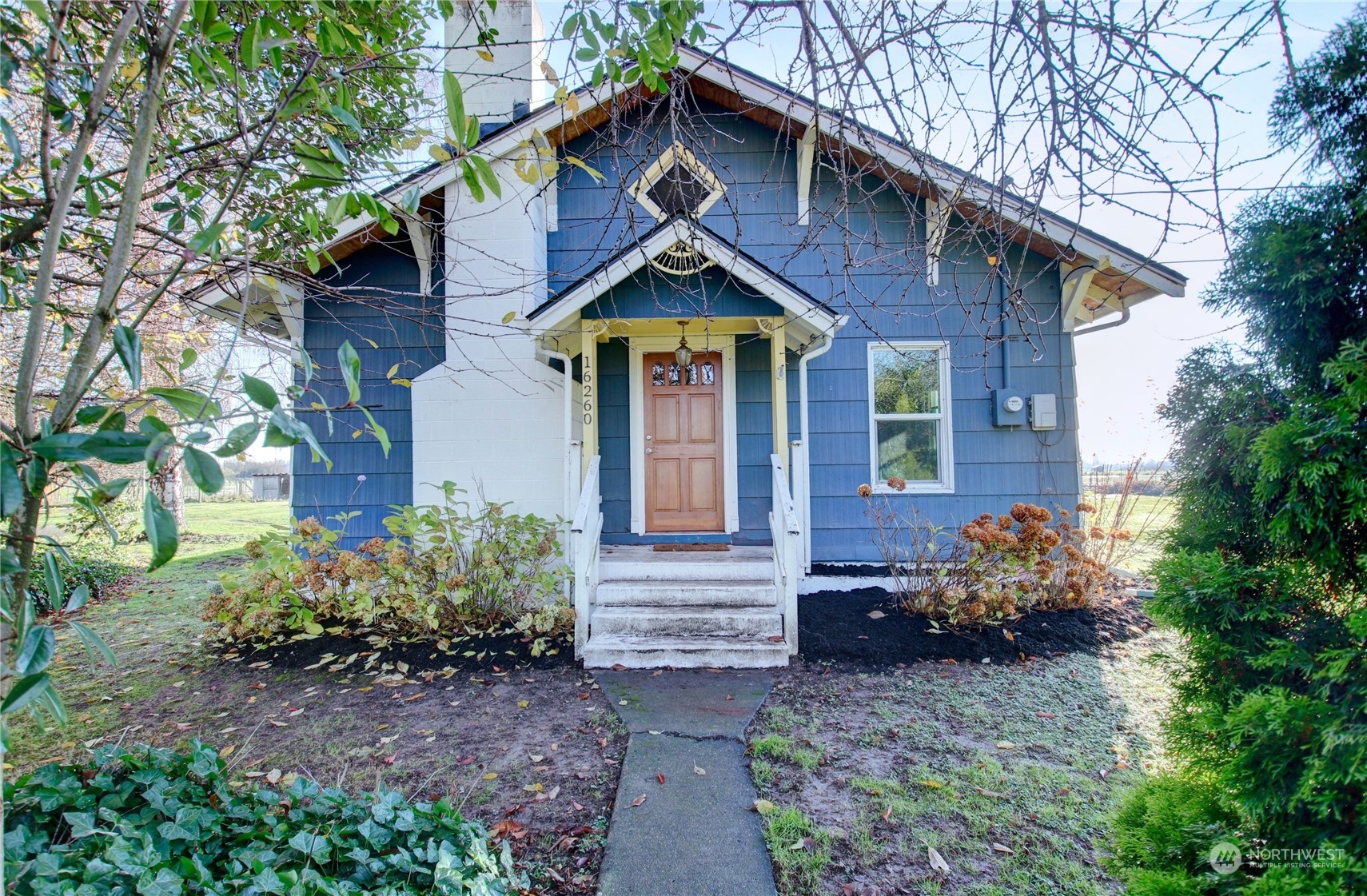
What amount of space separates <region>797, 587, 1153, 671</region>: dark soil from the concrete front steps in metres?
0.44

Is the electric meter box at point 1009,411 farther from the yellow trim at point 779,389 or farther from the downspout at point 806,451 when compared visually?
the yellow trim at point 779,389

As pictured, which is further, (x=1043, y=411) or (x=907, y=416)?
(x=907, y=416)

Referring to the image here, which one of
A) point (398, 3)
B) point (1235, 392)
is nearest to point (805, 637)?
point (1235, 392)

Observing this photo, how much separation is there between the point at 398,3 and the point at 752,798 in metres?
4.44

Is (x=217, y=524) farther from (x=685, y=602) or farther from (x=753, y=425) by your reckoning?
(x=685, y=602)

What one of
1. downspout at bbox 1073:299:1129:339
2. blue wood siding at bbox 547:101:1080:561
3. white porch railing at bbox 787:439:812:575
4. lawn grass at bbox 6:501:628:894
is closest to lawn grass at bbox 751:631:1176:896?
lawn grass at bbox 6:501:628:894

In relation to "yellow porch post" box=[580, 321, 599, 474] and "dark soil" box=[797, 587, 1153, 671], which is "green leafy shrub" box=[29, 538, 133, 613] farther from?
"dark soil" box=[797, 587, 1153, 671]

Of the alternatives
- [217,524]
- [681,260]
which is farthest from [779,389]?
[217,524]

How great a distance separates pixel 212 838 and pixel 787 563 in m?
3.82

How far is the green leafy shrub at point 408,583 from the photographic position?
207 inches

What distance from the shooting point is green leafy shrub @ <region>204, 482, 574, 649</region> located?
525 centimetres

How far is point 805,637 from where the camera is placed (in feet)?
17.0

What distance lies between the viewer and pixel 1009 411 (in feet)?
22.2

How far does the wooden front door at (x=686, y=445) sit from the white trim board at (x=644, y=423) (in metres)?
0.06
